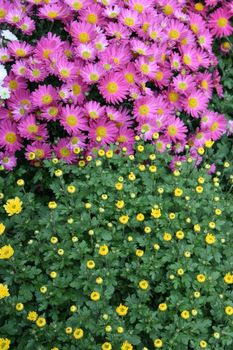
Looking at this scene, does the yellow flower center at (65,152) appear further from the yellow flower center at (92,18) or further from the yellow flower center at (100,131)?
the yellow flower center at (92,18)

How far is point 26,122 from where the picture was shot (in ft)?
9.20

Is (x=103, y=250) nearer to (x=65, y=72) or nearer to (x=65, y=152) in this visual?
(x=65, y=152)

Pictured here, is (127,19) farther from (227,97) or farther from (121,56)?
(227,97)

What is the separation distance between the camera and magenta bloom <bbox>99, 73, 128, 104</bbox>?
111 inches

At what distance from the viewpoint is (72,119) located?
2791mm

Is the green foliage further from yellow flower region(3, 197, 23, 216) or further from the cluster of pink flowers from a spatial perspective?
the cluster of pink flowers

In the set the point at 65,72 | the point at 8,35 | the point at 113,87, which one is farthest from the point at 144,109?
the point at 8,35

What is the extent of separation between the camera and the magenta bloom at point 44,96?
2775 millimetres

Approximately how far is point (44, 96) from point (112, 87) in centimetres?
36

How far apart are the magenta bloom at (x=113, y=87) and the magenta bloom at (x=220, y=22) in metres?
1.00

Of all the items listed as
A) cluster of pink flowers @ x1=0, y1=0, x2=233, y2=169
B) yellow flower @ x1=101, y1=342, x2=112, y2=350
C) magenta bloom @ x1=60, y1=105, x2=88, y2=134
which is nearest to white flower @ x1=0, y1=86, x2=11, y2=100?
cluster of pink flowers @ x1=0, y1=0, x2=233, y2=169

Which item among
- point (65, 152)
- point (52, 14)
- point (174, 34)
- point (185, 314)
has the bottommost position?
point (65, 152)

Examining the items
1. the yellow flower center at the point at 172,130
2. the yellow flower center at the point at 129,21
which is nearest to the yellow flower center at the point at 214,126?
the yellow flower center at the point at 172,130

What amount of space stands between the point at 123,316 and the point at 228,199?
95 cm
